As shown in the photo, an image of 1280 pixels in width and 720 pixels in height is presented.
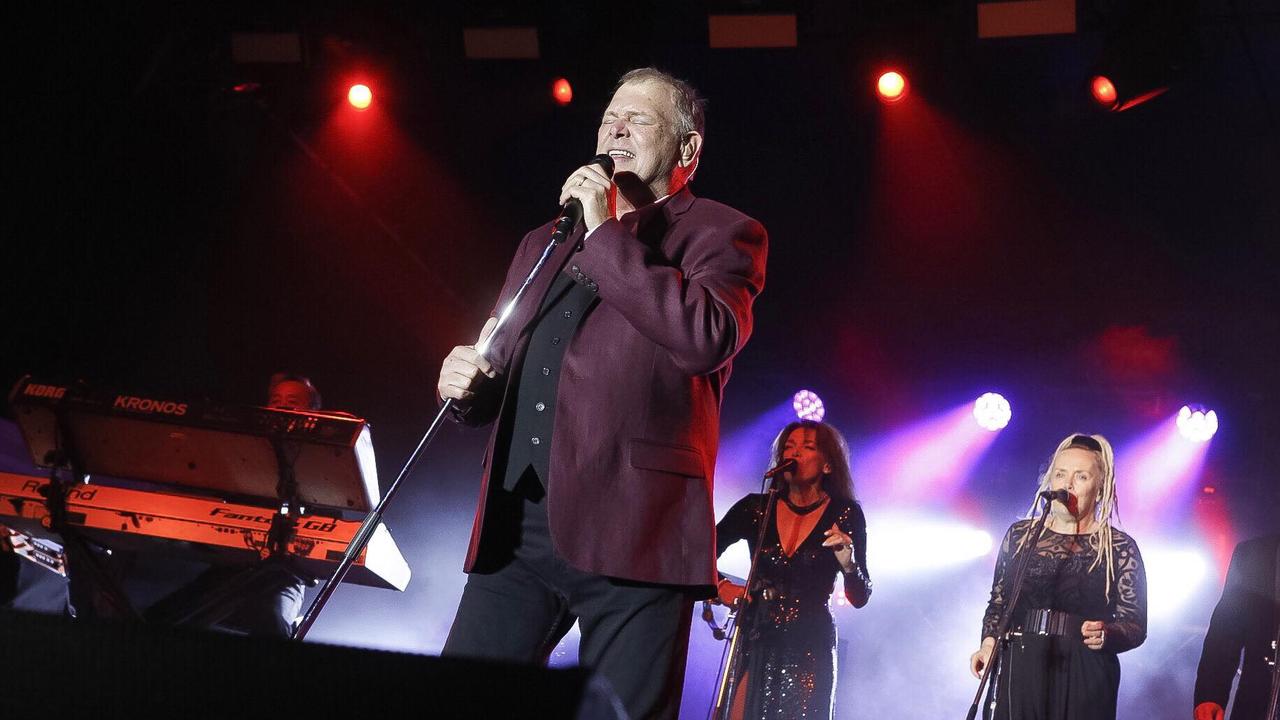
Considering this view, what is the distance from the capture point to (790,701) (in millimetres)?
4762

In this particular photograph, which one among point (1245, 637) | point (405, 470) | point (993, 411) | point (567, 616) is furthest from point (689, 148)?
point (993, 411)

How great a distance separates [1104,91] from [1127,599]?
305cm

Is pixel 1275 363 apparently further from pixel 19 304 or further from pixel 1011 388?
pixel 19 304

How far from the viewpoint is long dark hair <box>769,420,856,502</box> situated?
541 cm

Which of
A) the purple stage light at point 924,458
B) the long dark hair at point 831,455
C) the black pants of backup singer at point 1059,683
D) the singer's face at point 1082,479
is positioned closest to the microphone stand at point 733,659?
the long dark hair at point 831,455

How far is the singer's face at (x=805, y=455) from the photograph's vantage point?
215 inches

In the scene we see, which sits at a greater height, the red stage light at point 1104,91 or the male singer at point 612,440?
the red stage light at point 1104,91

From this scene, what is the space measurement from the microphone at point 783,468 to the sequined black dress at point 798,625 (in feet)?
0.93

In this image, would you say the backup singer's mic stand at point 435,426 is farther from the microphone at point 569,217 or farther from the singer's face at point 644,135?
the singer's face at point 644,135

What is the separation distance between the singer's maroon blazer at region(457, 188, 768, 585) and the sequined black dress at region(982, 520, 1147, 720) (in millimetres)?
3026

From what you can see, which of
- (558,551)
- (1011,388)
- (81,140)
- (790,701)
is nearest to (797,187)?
(1011,388)

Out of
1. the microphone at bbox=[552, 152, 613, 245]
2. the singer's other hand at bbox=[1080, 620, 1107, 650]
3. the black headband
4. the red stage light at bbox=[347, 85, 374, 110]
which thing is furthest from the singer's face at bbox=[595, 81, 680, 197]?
the red stage light at bbox=[347, 85, 374, 110]

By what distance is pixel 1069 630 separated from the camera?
443cm

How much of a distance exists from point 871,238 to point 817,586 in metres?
3.97
